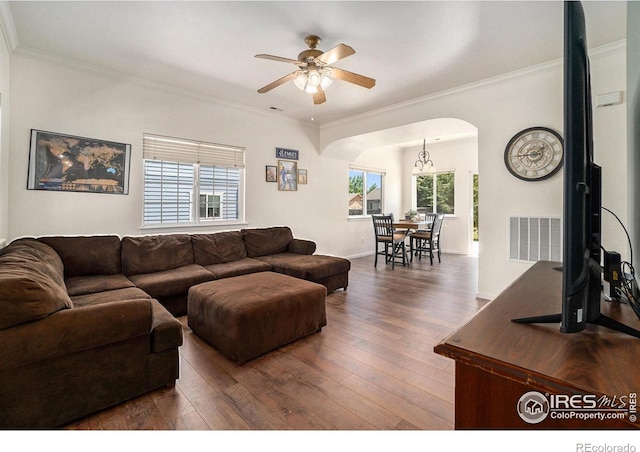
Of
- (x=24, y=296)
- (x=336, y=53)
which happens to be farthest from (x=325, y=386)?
(x=336, y=53)

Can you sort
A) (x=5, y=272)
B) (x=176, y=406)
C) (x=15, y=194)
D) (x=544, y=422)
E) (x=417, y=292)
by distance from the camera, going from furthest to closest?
(x=417, y=292) < (x=15, y=194) < (x=176, y=406) < (x=5, y=272) < (x=544, y=422)

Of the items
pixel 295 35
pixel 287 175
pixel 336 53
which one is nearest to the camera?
pixel 336 53

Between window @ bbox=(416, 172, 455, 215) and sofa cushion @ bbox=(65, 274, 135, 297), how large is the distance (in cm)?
689

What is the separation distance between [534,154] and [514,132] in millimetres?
346

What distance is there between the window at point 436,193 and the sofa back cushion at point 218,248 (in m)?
5.38

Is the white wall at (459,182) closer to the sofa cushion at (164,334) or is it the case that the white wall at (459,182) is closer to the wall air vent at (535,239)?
the wall air vent at (535,239)

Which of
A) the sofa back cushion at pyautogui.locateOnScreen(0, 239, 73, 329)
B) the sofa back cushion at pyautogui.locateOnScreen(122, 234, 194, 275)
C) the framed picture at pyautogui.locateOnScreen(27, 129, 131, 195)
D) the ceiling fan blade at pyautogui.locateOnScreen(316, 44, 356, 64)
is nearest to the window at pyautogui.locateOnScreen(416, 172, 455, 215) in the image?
the ceiling fan blade at pyautogui.locateOnScreen(316, 44, 356, 64)

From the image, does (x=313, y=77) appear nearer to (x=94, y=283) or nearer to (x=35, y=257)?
(x=35, y=257)

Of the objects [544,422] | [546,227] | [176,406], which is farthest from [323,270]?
[544,422]

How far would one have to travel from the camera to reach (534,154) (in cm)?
333

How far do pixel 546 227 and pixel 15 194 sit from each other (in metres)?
5.60

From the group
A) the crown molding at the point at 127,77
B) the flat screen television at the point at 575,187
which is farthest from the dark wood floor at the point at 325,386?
the crown molding at the point at 127,77

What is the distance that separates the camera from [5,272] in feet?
5.08
